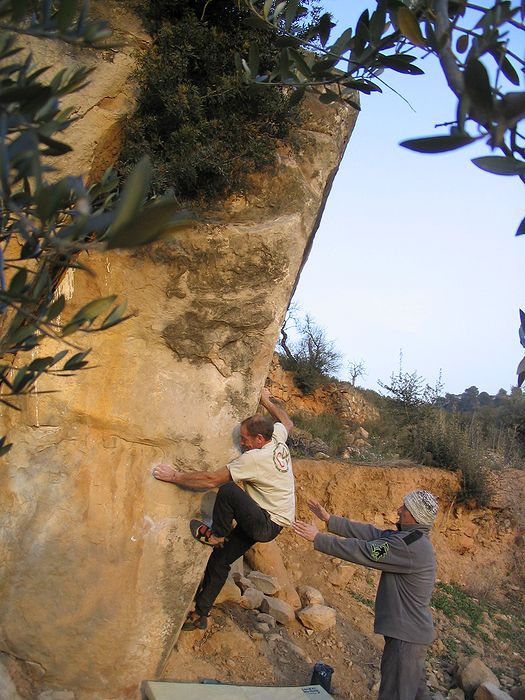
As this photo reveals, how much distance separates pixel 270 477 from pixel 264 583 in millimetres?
1949

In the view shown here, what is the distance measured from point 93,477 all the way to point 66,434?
14.7 inches

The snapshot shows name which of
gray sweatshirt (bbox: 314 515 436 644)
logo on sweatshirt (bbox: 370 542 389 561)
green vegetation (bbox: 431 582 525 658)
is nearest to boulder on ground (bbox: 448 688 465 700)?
green vegetation (bbox: 431 582 525 658)

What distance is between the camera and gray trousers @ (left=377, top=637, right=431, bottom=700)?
457 centimetres

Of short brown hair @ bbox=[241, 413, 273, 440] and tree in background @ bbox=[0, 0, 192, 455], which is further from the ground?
tree in background @ bbox=[0, 0, 192, 455]

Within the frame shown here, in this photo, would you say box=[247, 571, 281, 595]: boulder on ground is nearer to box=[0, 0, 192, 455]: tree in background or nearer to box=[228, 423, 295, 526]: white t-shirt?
box=[228, 423, 295, 526]: white t-shirt

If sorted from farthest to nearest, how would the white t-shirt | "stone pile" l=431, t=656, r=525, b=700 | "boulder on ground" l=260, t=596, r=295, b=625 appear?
"boulder on ground" l=260, t=596, r=295, b=625 < "stone pile" l=431, t=656, r=525, b=700 < the white t-shirt

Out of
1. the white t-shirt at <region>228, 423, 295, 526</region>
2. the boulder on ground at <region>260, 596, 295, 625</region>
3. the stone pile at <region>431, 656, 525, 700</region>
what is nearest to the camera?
the white t-shirt at <region>228, 423, 295, 526</region>

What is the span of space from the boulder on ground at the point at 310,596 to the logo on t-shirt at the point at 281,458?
7.23 feet

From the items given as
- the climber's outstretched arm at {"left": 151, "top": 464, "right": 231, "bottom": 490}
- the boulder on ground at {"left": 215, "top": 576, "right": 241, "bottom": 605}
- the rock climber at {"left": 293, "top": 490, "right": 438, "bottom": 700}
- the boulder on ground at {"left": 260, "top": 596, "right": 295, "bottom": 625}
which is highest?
the climber's outstretched arm at {"left": 151, "top": 464, "right": 231, "bottom": 490}

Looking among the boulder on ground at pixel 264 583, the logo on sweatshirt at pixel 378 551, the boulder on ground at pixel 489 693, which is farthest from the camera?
the boulder on ground at pixel 264 583

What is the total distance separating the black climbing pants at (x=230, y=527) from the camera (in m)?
5.09

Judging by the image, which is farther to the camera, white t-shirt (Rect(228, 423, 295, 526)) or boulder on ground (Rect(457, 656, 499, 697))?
boulder on ground (Rect(457, 656, 499, 697))

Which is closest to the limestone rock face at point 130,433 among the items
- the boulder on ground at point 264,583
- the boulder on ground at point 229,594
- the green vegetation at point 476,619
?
the boulder on ground at point 229,594

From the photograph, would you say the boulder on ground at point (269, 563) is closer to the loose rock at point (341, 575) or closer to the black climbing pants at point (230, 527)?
the loose rock at point (341, 575)
